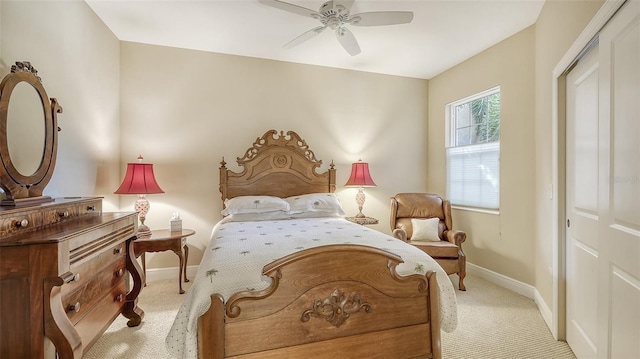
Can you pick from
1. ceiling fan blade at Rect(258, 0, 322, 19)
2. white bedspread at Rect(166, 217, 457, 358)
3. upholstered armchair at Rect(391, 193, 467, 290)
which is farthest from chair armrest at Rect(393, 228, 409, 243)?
ceiling fan blade at Rect(258, 0, 322, 19)

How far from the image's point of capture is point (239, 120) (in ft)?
11.9

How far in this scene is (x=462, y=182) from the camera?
383 centimetres

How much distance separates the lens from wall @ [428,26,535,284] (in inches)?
115

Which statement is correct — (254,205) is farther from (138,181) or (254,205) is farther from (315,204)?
(138,181)

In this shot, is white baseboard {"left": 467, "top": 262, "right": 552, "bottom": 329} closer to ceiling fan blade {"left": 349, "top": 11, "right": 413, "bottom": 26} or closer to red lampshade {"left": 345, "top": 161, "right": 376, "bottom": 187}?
red lampshade {"left": 345, "top": 161, "right": 376, "bottom": 187}

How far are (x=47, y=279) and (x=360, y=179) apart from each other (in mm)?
3090

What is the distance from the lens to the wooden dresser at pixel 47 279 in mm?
1264

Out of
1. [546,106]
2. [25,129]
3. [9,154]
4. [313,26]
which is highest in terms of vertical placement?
[313,26]

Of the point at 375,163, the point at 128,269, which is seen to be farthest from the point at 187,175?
the point at 375,163

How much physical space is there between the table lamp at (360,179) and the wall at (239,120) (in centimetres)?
19

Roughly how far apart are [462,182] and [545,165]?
1.35 metres

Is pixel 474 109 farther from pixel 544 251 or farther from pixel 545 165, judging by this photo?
pixel 544 251

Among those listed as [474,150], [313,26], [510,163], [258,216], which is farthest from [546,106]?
[258,216]

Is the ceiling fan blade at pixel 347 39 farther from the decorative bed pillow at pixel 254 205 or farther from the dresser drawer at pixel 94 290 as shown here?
the dresser drawer at pixel 94 290
